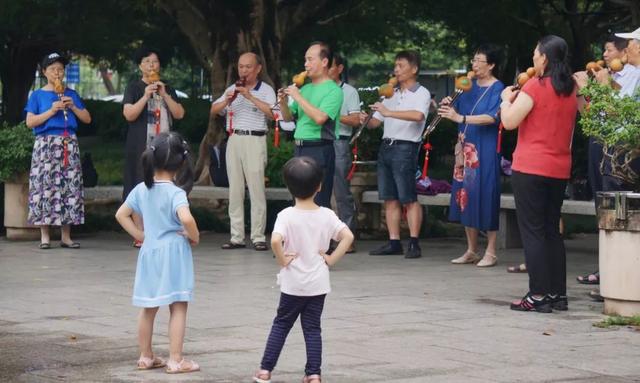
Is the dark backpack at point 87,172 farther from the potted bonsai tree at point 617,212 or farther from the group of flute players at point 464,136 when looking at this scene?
the potted bonsai tree at point 617,212

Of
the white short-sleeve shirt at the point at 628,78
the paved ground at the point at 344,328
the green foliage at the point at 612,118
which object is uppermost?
the white short-sleeve shirt at the point at 628,78

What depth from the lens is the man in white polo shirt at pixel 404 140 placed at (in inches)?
496

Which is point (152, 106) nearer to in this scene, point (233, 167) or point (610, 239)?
point (233, 167)

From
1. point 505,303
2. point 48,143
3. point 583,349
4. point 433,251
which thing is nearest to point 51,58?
point 48,143

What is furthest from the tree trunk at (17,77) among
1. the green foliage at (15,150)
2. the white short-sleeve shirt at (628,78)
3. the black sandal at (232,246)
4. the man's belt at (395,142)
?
the white short-sleeve shirt at (628,78)

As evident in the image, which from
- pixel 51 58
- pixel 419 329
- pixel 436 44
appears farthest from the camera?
pixel 436 44

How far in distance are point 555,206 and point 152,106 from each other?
17.0 feet

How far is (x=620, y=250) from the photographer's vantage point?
9.06 meters

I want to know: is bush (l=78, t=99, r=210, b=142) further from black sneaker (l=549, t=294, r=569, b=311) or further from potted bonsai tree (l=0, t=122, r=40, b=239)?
black sneaker (l=549, t=294, r=569, b=311)

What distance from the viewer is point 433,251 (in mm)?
13844

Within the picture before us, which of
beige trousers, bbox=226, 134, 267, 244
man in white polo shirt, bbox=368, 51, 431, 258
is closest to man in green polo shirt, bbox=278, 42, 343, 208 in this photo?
man in white polo shirt, bbox=368, 51, 431, 258

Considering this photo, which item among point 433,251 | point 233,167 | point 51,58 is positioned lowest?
point 433,251

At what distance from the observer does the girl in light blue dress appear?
726 cm

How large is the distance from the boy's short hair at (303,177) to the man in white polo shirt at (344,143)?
622 centimetres
